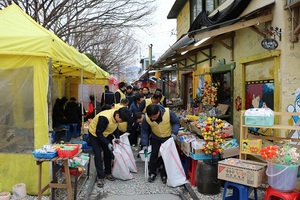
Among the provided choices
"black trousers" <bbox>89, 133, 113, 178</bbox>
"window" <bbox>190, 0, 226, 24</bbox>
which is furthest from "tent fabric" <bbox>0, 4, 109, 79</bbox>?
"window" <bbox>190, 0, 226, 24</bbox>

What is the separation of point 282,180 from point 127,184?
339cm

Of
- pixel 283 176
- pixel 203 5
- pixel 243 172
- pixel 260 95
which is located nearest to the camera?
pixel 283 176

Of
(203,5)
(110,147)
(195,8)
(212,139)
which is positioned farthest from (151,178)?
(195,8)

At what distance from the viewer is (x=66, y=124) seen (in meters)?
10.7

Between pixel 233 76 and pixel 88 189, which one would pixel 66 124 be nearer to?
pixel 88 189

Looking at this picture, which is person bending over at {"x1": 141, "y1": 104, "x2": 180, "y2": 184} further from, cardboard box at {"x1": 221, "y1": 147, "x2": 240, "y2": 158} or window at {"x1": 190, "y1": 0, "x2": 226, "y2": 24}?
window at {"x1": 190, "y1": 0, "x2": 226, "y2": 24}

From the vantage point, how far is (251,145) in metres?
4.89

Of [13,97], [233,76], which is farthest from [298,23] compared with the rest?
[13,97]

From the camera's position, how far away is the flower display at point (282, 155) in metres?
3.81

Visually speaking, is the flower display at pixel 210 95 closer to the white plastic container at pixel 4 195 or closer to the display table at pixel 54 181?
the display table at pixel 54 181

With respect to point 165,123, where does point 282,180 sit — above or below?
below


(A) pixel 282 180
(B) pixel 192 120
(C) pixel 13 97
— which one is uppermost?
(C) pixel 13 97

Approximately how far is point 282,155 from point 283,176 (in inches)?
10.8

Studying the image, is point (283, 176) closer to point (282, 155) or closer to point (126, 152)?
point (282, 155)
